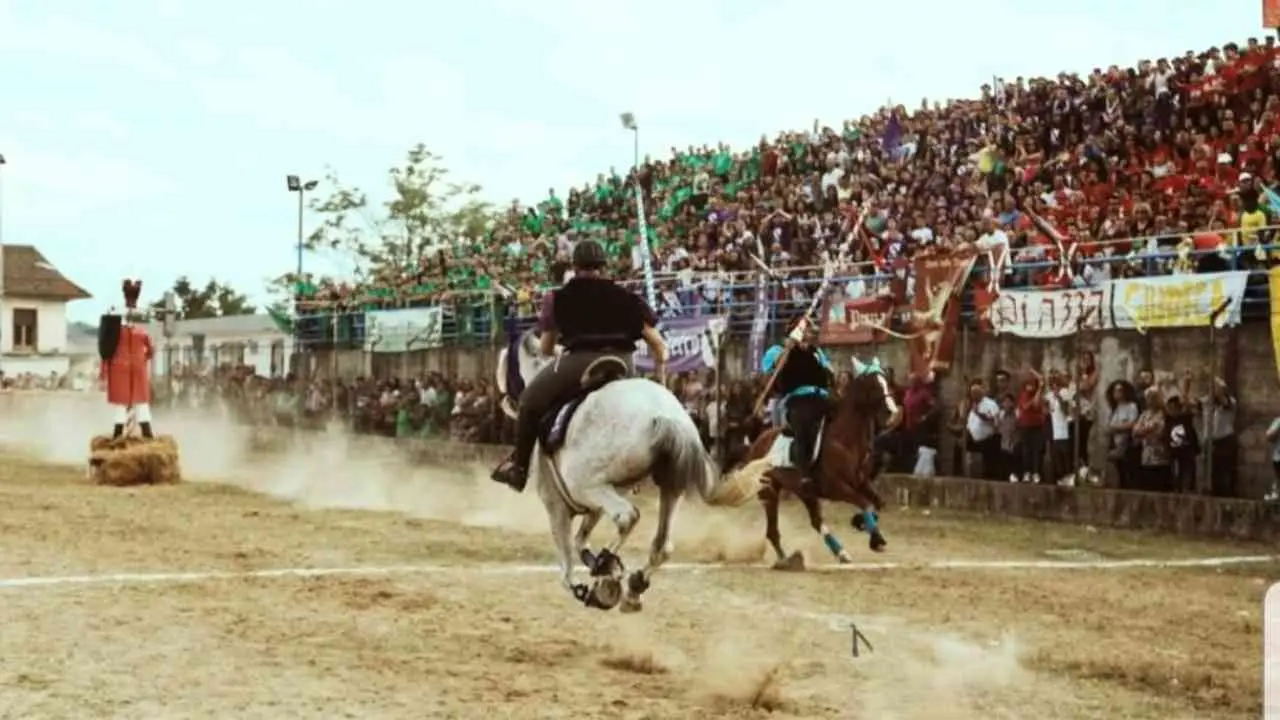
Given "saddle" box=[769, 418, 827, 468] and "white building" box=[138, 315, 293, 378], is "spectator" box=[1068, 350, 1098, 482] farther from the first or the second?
"white building" box=[138, 315, 293, 378]

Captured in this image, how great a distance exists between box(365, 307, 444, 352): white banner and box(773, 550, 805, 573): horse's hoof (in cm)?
2314

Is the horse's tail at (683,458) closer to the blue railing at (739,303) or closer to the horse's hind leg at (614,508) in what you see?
the horse's hind leg at (614,508)

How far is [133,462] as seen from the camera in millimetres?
24234

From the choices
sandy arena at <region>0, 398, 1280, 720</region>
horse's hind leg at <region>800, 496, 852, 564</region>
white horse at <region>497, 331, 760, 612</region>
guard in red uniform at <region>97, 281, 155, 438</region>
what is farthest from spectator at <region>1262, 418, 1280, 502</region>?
guard in red uniform at <region>97, 281, 155, 438</region>

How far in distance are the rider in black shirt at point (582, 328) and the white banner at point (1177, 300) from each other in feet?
38.3

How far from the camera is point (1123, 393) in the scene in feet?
70.6

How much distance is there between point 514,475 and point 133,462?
14280 millimetres

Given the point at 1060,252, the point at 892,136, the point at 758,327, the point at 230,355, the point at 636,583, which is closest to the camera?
the point at 636,583

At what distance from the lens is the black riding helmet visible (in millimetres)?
11086

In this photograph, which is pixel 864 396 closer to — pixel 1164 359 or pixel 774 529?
pixel 774 529

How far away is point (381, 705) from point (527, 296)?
1035 inches

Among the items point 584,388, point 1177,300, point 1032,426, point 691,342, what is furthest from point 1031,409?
point 584,388

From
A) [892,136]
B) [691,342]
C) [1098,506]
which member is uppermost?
[892,136]

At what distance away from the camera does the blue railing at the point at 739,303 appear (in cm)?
2073
